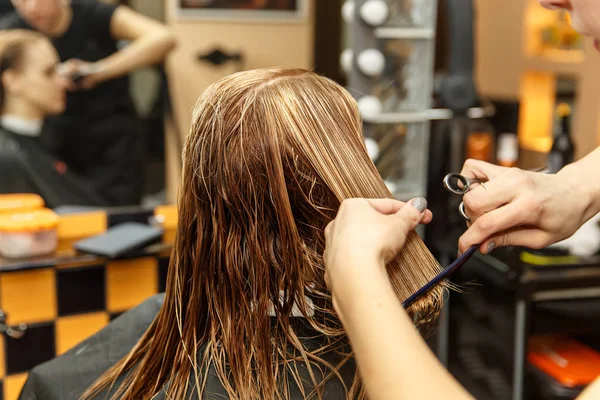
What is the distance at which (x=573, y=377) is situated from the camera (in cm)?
222

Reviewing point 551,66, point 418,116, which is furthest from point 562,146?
point 551,66

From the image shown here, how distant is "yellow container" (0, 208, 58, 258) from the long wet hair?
1022mm

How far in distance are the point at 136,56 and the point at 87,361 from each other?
111 centimetres

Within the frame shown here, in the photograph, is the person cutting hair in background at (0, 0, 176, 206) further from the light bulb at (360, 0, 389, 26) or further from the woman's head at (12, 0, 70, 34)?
the light bulb at (360, 0, 389, 26)

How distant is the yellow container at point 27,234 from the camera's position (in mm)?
1962

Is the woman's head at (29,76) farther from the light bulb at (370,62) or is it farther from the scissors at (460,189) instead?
the scissors at (460,189)

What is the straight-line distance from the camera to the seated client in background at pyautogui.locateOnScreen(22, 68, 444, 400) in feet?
3.36

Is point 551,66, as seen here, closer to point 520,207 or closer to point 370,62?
point 370,62

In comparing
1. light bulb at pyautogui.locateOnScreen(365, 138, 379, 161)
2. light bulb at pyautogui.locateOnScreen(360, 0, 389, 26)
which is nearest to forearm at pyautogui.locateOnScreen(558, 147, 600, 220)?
light bulb at pyautogui.locateOnScreen(365, 138, 379, 161)

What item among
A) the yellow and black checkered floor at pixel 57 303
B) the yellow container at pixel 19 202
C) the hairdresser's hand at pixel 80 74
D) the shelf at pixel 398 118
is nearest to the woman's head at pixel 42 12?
the hairdresser's hand at pixel 80 74

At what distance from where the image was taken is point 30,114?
206 centimetres

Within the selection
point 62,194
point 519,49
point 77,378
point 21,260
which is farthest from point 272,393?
point 519,49

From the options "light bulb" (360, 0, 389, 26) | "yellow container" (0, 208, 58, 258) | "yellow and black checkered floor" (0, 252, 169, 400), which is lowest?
"yellow and black checkered floor" (0, 252, 169, 400)

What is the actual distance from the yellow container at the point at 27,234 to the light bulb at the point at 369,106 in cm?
112
